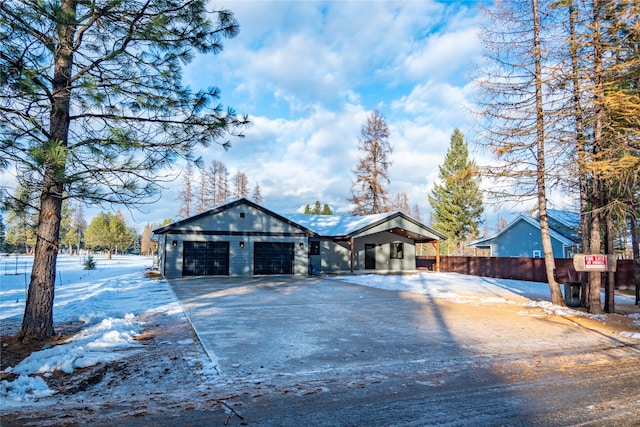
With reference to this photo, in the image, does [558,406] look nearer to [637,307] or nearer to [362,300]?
[362,300]

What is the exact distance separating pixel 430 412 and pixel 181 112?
6.05 metres

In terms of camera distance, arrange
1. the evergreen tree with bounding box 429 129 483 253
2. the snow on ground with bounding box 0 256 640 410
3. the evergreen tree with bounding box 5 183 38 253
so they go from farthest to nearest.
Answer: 1. the evergreen tree with bounding box 429 129 483 253
2. the evergreen tree with bounding box 5 183 38 253
3. the snow on ground with bounding box 0 256 640 410

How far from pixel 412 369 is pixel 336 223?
22.2 metres

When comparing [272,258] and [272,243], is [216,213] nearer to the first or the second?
[272,243]

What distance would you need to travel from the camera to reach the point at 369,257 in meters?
25.6

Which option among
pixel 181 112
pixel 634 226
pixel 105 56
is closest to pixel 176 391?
pixel 181 112

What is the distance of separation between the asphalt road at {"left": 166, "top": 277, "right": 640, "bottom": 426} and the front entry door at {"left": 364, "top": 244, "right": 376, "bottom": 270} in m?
15.7

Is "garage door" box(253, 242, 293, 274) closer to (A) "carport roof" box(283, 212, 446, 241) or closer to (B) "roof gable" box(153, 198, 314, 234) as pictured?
(B) "roof gable" box(153, 198, 314, 234)

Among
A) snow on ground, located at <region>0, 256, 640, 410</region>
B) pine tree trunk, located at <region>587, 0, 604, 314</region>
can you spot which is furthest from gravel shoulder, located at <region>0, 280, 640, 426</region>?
pine tree trunk, located at <region>587, 0, 604, 314</region>

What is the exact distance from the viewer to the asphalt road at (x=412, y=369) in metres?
3.69

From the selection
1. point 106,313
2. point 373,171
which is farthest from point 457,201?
point 106,313

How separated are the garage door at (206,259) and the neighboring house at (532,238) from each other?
1687 centimetres

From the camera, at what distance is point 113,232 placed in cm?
4988

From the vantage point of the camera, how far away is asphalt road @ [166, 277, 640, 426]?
12.1 ft
